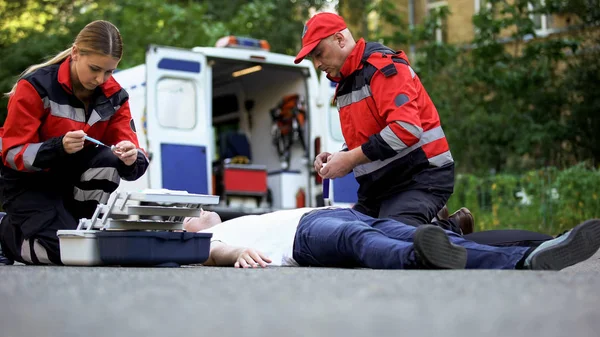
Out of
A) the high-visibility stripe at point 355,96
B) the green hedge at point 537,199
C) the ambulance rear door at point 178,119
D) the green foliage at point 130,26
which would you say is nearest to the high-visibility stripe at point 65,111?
the high-visibility stripe at point 355,96

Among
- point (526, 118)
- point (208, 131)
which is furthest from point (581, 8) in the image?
point (208, 131)

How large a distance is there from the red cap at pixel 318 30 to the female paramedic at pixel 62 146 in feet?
3.41

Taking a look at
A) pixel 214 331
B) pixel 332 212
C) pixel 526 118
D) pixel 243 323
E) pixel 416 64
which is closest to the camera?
pixel 214 331

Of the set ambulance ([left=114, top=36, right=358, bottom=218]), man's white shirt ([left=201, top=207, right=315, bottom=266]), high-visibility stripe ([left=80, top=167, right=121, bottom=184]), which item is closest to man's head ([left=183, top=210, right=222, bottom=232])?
man's white shirt ([left=201, top=207, right=315, bottom=266])

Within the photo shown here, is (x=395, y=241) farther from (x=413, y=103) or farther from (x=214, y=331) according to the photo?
(x=214, y=331)

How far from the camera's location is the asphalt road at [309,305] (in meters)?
2.18

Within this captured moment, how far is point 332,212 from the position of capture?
5027mm

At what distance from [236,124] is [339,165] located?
8.76 m

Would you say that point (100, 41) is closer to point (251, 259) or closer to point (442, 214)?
point (251, 259)

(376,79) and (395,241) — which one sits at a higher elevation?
(376,79)

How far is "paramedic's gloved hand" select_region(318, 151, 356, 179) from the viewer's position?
206 inches

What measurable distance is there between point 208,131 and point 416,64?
5888 mm

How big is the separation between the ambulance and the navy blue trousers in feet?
15.6

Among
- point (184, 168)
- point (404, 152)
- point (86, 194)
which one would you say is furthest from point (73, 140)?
point (184, 168)
